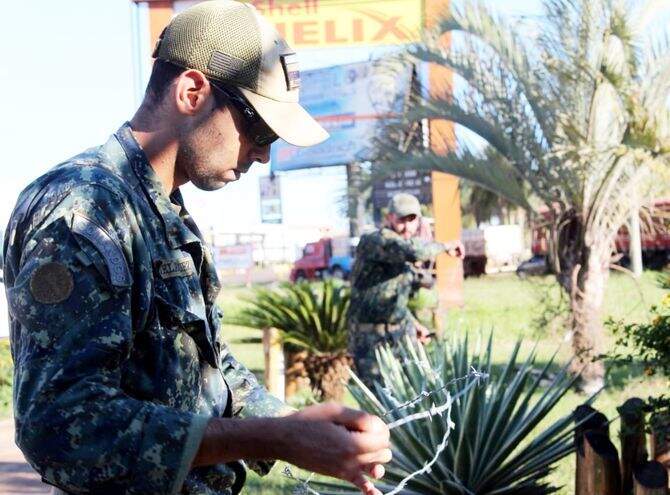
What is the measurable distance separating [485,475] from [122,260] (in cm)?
367

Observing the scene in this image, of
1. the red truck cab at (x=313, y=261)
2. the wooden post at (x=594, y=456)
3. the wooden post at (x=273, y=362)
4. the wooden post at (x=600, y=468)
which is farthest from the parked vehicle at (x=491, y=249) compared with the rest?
the wooden post at (x=600, y=468)

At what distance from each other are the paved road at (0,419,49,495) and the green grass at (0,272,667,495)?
59.2 inches

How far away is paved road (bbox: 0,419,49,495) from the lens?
6.64m

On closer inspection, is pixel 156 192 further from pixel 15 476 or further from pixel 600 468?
pixel 15 476

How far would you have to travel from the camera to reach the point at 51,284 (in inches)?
61.6

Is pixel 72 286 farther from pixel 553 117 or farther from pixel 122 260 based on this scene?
pixel 553 117

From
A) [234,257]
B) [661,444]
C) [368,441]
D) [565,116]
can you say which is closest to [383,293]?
[565,116]

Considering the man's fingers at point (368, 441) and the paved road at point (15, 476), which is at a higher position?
the man's fingers at point (368, 441)

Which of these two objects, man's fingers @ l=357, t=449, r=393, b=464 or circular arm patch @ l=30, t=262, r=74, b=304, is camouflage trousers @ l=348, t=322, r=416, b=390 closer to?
man's fingers @ l=357, t=449, r=393, b=464

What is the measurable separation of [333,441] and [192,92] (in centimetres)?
75

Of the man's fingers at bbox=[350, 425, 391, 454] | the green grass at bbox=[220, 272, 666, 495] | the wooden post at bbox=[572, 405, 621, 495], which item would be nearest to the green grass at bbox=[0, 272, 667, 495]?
the green grass at bbox=[220, 272, 666, 495]

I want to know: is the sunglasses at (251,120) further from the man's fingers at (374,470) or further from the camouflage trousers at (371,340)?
the camouflage trousers at (371,340)

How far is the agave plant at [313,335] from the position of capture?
10.3 metres

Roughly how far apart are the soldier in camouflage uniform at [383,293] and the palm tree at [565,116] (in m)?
1.99
